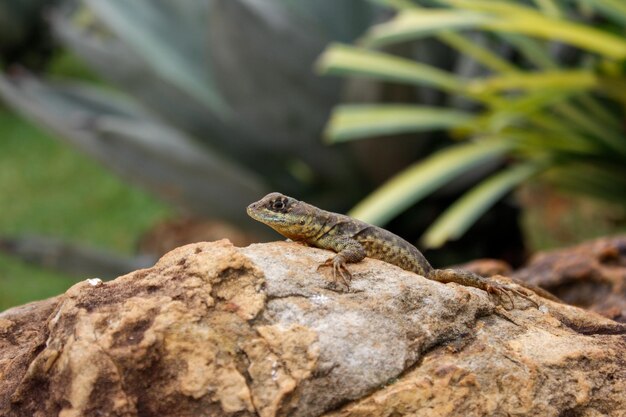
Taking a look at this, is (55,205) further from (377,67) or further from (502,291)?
(502,291)

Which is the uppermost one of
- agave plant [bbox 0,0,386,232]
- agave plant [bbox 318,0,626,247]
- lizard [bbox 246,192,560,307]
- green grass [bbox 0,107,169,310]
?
green grass [bbox 0,107,169,310]

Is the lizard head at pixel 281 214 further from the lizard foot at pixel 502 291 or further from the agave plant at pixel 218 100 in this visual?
the agave plant at pixel 218 100

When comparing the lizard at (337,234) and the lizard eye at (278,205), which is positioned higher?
the lizard eye at (278,205)

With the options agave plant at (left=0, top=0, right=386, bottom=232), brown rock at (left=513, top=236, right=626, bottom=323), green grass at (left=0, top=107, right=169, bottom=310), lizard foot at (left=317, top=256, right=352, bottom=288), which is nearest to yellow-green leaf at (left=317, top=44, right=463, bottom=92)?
agave plant at (left=0, top=0, right=386, bottom=232)

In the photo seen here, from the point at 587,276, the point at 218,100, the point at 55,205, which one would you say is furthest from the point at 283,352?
the point at 55,205

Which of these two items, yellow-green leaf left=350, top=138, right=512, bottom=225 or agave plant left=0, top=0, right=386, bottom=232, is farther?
agave plant left=0, top=0, right=386, bottom=232

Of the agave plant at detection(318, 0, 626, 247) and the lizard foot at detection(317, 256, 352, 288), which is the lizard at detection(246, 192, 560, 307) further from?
the agave plant at detection(318, 0, 626, 247)

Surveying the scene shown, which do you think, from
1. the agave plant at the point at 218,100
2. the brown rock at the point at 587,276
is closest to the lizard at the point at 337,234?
the brown rock at the point at 587,276
